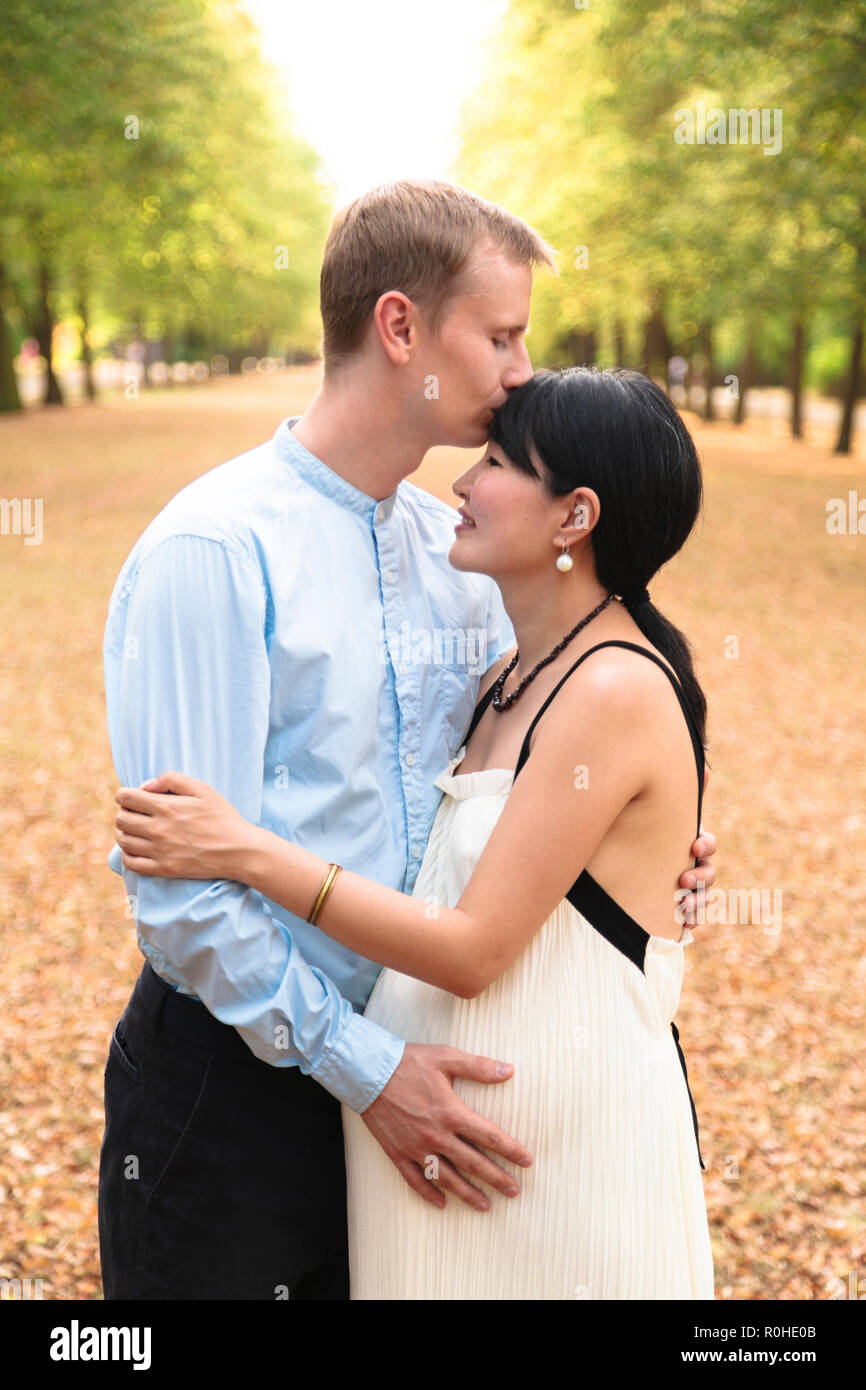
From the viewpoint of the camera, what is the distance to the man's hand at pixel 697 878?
7.50 feet

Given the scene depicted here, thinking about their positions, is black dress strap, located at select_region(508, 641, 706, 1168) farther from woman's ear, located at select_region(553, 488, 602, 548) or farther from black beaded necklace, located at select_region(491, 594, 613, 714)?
woman's ear, located at select_region(553, 488, 602, 548)

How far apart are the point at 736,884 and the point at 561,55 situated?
Result: 72.4ft

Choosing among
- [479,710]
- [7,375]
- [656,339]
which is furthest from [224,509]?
[7,375]

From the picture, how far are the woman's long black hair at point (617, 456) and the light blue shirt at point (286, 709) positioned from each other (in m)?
→ 0.36

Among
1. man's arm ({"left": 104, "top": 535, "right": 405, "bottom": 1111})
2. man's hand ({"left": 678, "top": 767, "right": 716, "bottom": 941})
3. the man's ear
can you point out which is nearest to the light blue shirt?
man's arm ({"left": 104, "top": 535, "right": 405, "bottom": 1111})

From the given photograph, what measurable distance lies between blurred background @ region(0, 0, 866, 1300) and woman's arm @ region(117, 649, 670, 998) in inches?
34.2

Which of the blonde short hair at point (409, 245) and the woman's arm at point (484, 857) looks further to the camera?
the blonde short hair at point (409, 245)

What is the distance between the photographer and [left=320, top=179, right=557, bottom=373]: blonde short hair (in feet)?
7.45

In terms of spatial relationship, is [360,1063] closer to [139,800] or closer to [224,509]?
[139,800]

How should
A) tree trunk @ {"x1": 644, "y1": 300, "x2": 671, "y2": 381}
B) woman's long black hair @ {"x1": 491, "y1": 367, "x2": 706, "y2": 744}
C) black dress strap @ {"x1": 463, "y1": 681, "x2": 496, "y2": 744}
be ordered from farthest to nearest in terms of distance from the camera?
1. tree trunk @ {"x1": 644, "y1": 300, "x2": 671, "y2": 381}
2. black dress strap @ {"x1": 463, "y1": 681, "x2": 496, "y2": 744}
3. woman's long black hair @ {"x1": 491, "y1": 367, "x2": 706, "y2": 744}

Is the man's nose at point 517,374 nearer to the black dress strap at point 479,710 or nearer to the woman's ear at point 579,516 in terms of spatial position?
the woman's ear at point 579,516

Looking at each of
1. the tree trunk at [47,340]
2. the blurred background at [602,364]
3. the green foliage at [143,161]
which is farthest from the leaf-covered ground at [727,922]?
the tree trunk at [47,340]

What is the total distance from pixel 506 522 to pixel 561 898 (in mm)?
724

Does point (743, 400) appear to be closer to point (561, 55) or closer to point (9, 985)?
point (561, 55)
